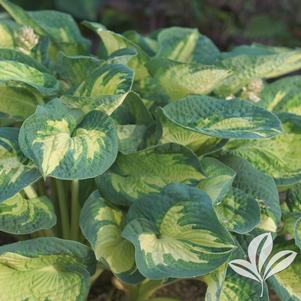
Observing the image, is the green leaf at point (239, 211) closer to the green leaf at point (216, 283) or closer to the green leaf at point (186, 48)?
the green leaf at point (216, 283)

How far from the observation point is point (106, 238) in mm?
965

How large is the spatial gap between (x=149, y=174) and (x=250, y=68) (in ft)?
1.08

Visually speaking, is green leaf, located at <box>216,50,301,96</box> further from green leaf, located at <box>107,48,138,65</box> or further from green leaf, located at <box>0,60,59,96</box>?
green leaf, located at <box>0,60,59,96</box>

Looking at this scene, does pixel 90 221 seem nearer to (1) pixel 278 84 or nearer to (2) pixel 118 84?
(2) pixel 118 84

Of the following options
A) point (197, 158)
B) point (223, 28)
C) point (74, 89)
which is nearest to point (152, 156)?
point (197, 158)

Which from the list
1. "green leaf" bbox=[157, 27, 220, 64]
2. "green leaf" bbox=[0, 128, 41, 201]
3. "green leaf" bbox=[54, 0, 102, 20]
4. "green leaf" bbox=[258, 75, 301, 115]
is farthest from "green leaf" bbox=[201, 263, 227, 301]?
"green leaf" bbox=[54, 0, 102, 20]

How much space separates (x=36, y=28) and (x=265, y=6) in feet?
5.61

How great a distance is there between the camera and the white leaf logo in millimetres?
956

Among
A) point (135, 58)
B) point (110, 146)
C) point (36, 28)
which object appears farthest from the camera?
point (36, 28)

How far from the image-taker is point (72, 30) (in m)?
1.43

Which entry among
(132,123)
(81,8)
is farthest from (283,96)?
(81,8)

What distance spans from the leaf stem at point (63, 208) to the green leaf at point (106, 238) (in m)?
0.12

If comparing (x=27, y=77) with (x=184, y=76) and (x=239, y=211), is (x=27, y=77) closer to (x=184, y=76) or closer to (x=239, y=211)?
(x=184, y=76)

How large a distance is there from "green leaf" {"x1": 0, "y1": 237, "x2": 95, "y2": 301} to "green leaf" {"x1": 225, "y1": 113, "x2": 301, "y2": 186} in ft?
1.18
